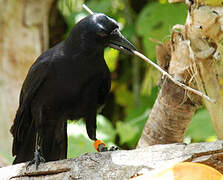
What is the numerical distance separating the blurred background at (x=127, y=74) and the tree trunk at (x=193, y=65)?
24.4 inches

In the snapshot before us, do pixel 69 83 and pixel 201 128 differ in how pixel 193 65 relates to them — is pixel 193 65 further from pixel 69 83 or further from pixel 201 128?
pixel 201 128

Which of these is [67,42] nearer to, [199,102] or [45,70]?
[45,70]

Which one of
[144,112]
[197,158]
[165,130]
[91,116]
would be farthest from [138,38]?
[197,158]

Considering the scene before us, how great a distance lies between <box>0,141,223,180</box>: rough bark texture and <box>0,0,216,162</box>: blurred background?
2.51 ft

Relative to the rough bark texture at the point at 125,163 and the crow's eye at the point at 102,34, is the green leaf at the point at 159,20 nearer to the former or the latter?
the crow's eye at the point at 102,34

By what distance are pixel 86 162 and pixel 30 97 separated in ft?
2.90

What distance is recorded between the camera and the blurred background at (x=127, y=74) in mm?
3793

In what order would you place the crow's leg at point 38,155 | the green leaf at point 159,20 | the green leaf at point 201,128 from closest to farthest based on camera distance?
the crow's leg at point 38,155
the green leaf at point 201,128
the green leaf at point 159,20

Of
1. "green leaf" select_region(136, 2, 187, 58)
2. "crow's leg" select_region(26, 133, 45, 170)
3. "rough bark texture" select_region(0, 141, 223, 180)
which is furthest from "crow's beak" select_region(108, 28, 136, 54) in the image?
"green leaf" select_region(136, 2, 187, 58)

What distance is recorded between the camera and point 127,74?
6.00 metres

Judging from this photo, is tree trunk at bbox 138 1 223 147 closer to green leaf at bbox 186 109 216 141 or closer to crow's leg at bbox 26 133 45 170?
crow's leg at bbox 26 133 45 170

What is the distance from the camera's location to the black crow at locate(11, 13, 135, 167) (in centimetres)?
304

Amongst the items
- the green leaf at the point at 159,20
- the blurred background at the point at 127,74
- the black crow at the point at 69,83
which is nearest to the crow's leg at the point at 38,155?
the black crow at the point at 69,83

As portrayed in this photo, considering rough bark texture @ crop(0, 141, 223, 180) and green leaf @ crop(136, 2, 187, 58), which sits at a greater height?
A: green leaf @ crop(136, 2, 187, 58)
